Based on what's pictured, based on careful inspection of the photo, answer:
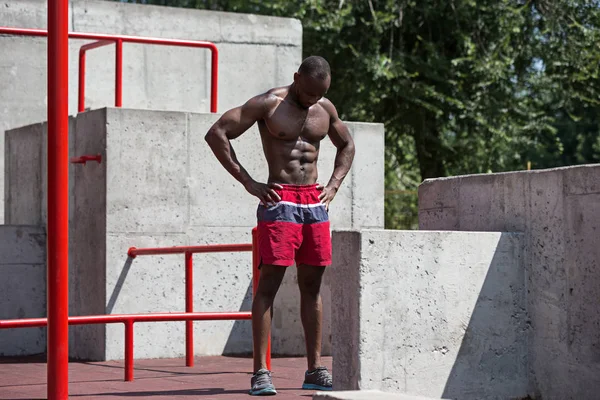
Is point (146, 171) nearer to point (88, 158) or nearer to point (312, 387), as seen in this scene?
point (88, 158)

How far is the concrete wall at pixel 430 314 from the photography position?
18.5 ft

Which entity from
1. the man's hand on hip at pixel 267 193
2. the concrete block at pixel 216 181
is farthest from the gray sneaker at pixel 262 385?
the concrete block at pixel 216 181

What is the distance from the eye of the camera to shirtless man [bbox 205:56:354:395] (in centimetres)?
643

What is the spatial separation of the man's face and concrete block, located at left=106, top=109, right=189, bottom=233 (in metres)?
2.65

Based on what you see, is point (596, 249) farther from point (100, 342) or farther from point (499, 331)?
point (100, 342)

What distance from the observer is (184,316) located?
7289mm

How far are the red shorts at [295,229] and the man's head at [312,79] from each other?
1.72 ft

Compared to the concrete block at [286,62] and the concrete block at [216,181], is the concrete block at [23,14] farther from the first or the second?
the concrete block at [216,181]

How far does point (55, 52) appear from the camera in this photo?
5195 millimetres

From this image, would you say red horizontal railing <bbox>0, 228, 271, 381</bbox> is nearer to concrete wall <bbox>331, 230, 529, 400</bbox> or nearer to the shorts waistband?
the shorts waistband

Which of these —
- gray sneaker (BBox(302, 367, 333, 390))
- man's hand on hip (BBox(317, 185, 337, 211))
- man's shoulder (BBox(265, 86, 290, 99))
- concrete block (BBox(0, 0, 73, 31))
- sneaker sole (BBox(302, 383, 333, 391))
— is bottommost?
sneaker sole (BBox(302, 383, 333, 391))

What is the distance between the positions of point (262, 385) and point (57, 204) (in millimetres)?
1746

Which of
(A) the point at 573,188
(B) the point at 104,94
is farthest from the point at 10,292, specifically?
(A) the point at 573,188

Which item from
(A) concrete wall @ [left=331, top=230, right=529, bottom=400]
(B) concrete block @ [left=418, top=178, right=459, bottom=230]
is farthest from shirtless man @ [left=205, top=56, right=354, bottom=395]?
(A) concrete wall @ [left=331, top=230, right=529, bottom=400]
